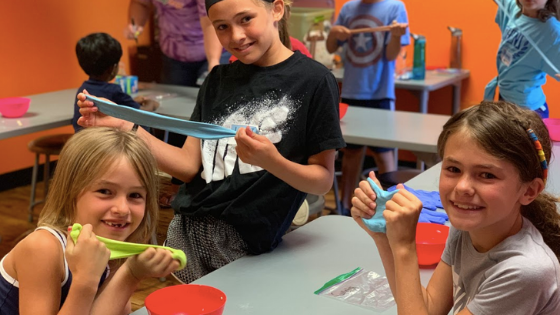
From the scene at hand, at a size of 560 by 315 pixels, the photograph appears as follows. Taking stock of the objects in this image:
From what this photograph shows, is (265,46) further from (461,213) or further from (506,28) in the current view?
(506,28)

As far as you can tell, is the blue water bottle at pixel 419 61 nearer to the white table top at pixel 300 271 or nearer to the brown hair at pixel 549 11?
the brown hair at pixel 549 11

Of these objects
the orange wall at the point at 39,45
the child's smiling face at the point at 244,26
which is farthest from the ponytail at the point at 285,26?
the orange wall at the point at 39,45

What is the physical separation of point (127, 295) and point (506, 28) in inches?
92.0

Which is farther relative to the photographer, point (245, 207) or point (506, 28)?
point (506, 28)

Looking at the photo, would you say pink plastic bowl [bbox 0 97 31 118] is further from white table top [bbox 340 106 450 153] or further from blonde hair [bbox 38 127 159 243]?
blonde hair [bbox 38 127 159 243]

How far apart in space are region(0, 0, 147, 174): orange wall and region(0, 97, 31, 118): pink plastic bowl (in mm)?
1434

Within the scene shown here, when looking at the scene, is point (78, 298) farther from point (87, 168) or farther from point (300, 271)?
point (300, 271)

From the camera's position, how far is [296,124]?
1.78m

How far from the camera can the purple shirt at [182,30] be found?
408 cm

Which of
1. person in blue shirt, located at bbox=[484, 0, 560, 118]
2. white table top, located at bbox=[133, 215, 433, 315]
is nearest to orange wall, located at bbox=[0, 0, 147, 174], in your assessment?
person in blue shirt, located at bbox=[484, 0, 560, 118]

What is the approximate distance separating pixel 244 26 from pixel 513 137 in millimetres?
798

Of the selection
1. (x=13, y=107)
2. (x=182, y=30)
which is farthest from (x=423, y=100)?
(x=13, y=107)

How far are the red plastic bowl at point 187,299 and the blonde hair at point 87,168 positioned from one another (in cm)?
24

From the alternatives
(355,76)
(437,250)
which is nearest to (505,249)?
(437,250)
